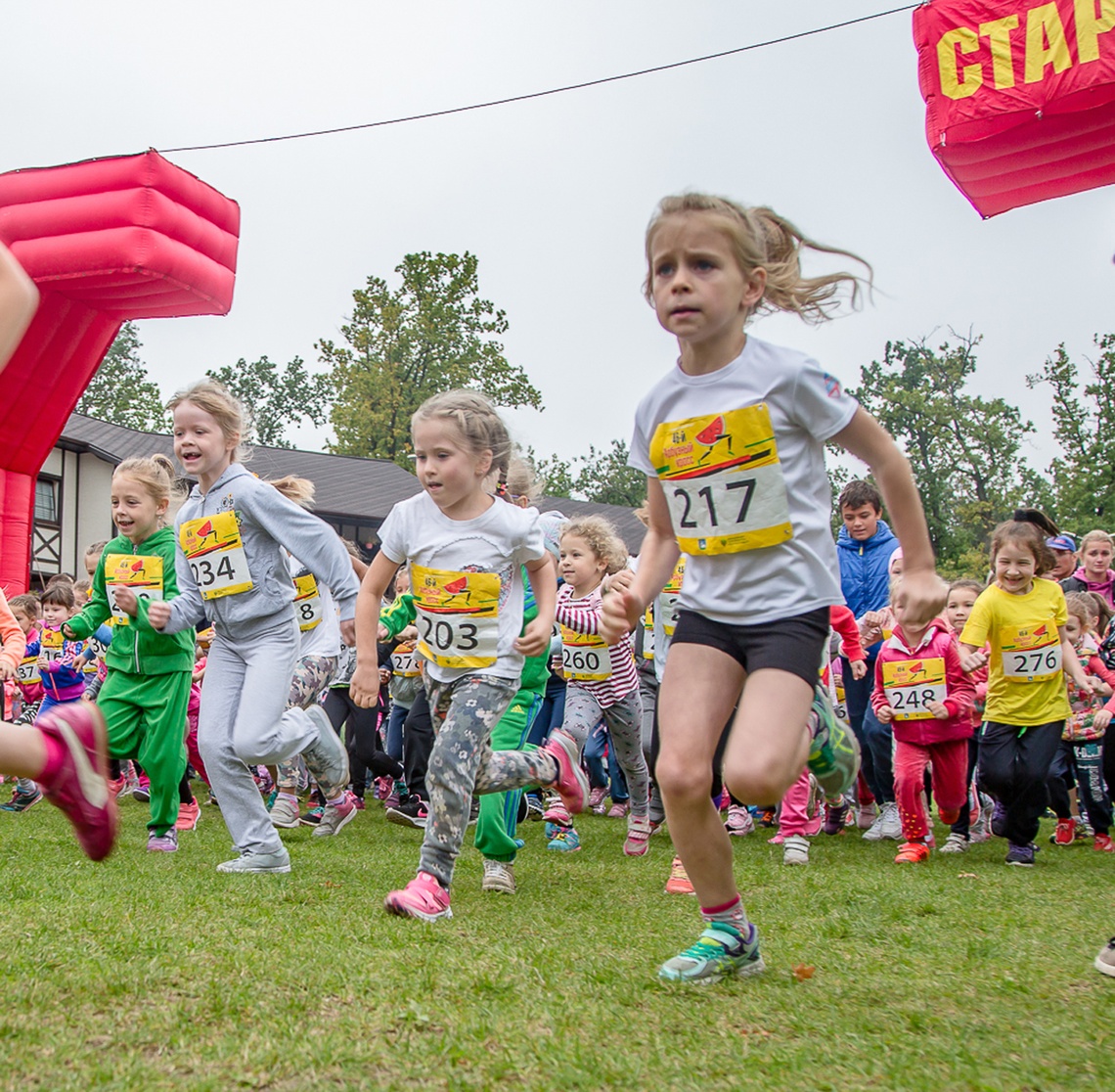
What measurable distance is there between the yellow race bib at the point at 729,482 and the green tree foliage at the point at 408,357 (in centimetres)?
4369

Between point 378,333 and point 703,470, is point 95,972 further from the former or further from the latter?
point 378,333

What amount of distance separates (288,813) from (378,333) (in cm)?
4222

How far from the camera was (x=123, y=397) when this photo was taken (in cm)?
7425

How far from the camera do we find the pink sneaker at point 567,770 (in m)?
4.99

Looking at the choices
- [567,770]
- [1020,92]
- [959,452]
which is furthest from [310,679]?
[959,452]

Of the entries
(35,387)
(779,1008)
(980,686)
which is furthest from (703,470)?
(35,387)

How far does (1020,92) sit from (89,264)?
9082 mm

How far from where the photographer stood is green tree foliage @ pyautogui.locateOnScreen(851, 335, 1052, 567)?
60.2m

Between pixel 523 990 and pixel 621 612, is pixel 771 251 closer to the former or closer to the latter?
pixel 621 612

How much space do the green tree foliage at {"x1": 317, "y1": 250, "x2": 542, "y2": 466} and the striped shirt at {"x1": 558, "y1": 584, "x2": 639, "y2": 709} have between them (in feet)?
132

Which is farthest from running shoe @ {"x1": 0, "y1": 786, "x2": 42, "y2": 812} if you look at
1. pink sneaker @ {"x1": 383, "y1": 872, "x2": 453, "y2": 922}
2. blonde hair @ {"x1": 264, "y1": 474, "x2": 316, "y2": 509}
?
pink sneaker @ {"x1": 383, "y1": 872, "x2": 453, "y2": 922}

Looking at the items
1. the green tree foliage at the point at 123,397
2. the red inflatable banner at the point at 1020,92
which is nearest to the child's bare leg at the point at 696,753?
Answer: the red inflatable banner at the point at 1020,92

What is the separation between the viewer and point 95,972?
2.75m

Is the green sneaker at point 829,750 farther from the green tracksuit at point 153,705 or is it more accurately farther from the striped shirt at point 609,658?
the green tracksuit at point 153,705
